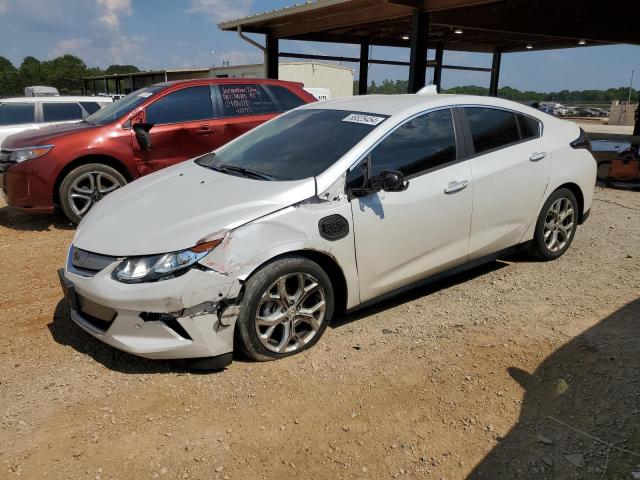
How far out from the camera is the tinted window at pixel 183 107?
21.4 feet

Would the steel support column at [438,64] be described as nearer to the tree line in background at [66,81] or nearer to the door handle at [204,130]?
the door handle at [204,130]

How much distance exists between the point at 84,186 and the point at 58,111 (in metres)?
3.76

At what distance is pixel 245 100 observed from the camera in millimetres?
7066

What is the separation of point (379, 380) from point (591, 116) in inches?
1874

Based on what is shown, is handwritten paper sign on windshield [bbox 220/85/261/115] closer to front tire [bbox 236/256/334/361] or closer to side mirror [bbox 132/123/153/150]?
side mirror [bbox 132/123/153/150]

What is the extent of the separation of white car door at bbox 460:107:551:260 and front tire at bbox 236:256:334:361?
1432mm

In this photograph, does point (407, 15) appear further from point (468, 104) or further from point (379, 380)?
point (379, 380)

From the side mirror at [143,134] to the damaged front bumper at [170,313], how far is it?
349 cm

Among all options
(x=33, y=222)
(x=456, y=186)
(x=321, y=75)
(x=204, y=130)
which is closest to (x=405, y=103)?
(x=456, y=186)

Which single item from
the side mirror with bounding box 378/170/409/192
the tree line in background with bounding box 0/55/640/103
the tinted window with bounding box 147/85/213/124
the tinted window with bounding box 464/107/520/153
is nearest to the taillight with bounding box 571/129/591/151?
the tinted window with bounding box 464/107/520/153

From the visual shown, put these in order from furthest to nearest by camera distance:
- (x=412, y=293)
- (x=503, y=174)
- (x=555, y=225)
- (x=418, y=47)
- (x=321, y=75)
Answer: (x=321, y=75)
(x=418, y=47)
(x=555, y=225)
(x=412, y=293)
(x=503, y=174)

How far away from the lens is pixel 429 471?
240cm

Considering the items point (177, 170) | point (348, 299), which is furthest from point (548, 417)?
point (177, 170)

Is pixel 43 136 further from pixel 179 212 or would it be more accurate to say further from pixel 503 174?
pixel 503 174
